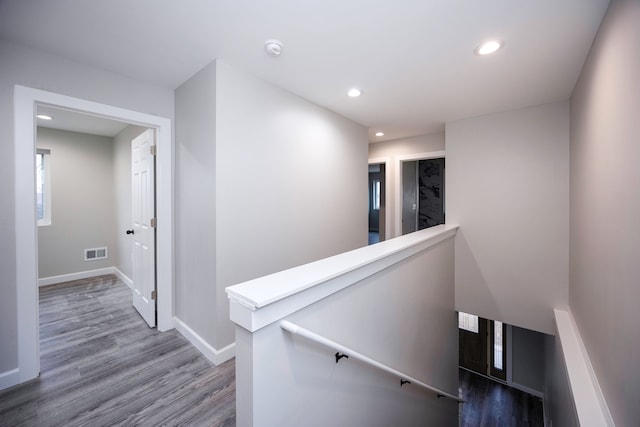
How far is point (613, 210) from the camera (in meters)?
1.40

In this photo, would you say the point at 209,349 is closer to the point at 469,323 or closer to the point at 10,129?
the point at 10,129

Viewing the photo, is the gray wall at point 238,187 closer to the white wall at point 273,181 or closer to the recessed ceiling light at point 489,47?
the white wall at point 273,181

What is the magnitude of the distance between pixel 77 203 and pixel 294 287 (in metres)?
5.15

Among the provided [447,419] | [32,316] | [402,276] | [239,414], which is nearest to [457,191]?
[402,276]

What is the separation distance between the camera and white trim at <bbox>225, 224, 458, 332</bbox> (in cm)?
89

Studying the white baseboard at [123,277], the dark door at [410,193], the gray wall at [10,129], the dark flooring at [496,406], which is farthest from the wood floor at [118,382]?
the dark door at [410,193]

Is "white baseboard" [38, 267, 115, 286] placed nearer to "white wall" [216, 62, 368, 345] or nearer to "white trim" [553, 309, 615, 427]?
"white wall" [216, 62, 368, 345]

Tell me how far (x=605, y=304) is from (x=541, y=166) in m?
1.95

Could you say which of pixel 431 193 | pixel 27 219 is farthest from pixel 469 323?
pixel 27 219

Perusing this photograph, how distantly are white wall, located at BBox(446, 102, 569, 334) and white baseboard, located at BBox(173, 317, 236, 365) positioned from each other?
2973 mm

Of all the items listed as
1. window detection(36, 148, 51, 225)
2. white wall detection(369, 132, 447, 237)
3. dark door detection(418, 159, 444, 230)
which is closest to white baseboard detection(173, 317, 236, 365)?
white wall detection(369, 132, 447, 237)

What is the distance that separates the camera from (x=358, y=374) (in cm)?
145

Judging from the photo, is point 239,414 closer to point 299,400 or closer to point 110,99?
point 299,400

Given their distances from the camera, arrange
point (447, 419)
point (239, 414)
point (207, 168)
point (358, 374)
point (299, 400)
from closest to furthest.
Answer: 1. point (239, 414)
2. point (299, 400)
3. point (358, 374)
4. point (207, 168)
5. point (447, 419)
